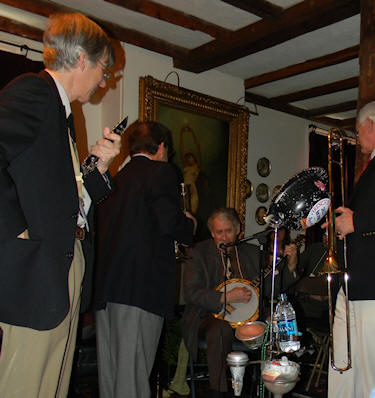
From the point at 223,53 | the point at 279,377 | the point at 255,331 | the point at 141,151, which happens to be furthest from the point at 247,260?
the point at 223,53

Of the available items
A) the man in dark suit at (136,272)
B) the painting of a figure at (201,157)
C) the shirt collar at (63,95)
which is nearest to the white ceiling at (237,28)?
the painting of a figure at (201,157)

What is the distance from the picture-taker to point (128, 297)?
8.61ft

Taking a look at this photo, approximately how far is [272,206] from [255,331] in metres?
1.09

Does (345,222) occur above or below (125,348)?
above

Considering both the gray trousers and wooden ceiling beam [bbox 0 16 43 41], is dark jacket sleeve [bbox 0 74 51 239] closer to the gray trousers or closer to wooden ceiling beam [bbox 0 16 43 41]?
the gray trousers

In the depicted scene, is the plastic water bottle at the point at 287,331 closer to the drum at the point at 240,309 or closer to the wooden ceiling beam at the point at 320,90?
the drum at the point at 240,309

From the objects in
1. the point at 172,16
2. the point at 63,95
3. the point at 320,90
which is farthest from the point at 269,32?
the point at 63,95

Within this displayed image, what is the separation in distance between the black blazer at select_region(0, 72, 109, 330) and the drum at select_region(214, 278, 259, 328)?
2.08 metres

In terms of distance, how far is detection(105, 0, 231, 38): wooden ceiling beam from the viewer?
4.19m

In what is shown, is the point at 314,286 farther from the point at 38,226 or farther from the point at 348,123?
the point at 348,123

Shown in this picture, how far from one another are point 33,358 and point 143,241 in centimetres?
116

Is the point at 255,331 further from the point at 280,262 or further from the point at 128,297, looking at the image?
the point at 128,297

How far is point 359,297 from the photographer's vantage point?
2635mm

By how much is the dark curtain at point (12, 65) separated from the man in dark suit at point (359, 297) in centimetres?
312
